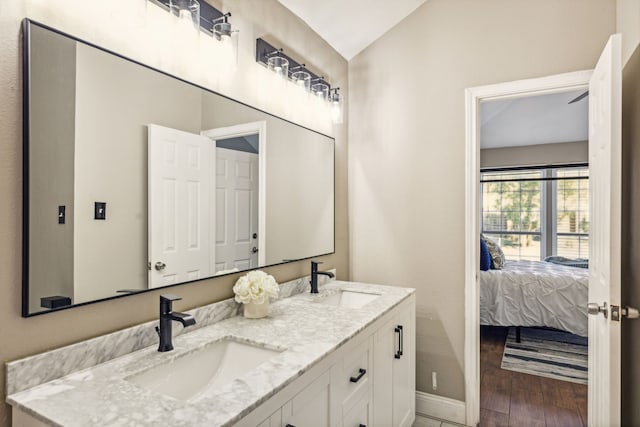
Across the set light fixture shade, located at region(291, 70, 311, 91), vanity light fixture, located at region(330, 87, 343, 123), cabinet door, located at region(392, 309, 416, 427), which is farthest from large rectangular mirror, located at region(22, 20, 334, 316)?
cabinet door, located at region(392, 309, 416, 427)

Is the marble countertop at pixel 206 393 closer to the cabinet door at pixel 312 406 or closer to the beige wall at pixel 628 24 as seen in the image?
the cabinet door at pixel 312 406

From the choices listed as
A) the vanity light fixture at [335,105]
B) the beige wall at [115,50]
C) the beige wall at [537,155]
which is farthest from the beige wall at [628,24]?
the beige wall at [537,155]

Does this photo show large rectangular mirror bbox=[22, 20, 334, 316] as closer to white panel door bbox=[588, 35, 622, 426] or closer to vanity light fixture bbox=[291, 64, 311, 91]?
vanity light fixture bbox=[291, 64, 311, 91]

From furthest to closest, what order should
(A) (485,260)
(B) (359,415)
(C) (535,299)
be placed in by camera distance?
(A) (485,260)
(C) (535,299)
(B) (359,415)

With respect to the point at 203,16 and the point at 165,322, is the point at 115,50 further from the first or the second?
the point at 165,322

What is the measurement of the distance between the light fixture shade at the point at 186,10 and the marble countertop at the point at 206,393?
3.97 feet

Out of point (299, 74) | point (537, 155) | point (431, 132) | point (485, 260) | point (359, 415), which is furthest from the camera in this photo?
point (537, 155)

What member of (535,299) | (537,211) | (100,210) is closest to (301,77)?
(100,210)

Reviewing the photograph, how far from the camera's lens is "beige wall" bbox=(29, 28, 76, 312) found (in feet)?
3.56

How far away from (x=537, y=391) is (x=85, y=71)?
10.9 feet

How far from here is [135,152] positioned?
4.48 ft

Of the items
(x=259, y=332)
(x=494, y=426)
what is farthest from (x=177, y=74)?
(x=494, y=426)

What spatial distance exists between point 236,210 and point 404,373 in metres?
1.27

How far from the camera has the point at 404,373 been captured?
7.00 feet
